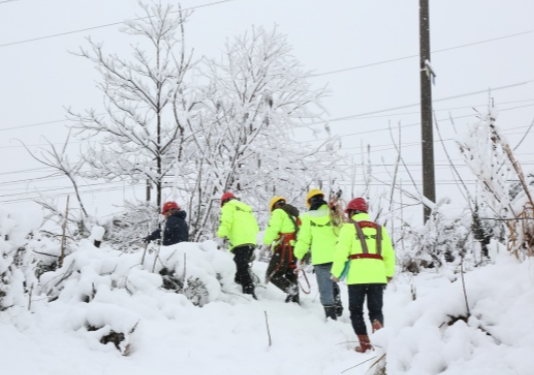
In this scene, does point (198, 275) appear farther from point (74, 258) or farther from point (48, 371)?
point (48, 371)

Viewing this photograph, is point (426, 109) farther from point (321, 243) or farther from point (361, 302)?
point (361, 302)

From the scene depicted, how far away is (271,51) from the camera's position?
14969 millimetres

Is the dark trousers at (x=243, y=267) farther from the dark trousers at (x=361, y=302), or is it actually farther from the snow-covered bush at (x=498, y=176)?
the snow-covered bush at (x=498, y=176)

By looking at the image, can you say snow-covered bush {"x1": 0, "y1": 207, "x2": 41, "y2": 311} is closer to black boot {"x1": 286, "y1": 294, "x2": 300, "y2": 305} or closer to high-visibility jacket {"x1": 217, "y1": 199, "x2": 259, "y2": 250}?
high-visibility jacket {"x1": 217, "y1": 199, "x2": 259, "y2": 250}

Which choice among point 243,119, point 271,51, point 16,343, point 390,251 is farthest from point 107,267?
point 271,51

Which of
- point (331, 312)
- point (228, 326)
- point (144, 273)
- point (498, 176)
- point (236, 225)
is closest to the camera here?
point (498, 176)

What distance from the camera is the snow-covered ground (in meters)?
2.94

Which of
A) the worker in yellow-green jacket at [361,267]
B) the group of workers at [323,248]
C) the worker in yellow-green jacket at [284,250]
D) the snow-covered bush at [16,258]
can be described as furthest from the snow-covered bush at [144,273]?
the worker in yellow-green jacket at [361,267]

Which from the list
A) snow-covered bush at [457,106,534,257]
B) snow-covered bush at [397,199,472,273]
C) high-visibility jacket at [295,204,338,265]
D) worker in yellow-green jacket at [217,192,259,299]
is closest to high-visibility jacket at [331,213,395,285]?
high-visibility jacket at [295,204,338,265]

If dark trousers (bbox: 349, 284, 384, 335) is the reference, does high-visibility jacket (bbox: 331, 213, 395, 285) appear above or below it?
above

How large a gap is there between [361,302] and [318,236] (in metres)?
1.59

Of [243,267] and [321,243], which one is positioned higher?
[321,243]

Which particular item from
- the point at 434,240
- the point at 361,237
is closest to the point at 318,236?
the point at 361,237

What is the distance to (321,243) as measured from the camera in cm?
764
